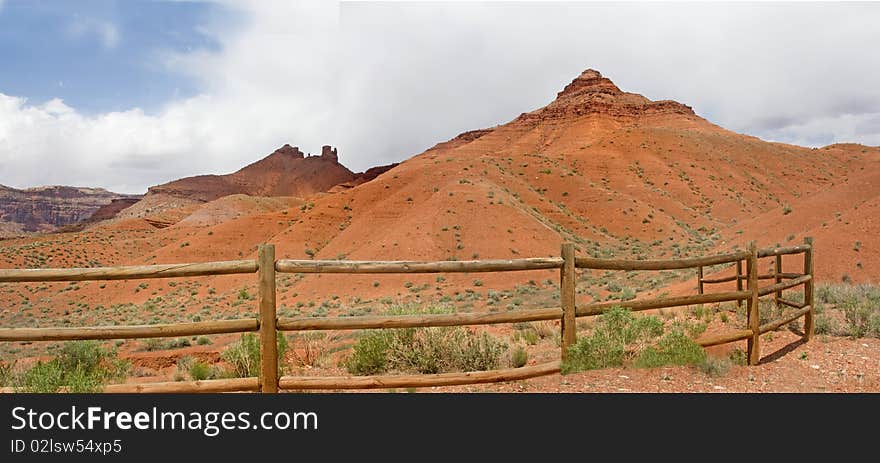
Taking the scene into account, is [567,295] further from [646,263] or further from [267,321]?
[267,321]

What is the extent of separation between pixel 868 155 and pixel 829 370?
277 ft

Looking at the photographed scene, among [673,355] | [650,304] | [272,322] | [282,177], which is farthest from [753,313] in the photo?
[282,177]

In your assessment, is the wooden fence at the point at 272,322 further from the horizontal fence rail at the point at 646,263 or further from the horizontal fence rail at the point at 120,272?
the horizontal fence rail at the point at 646,263

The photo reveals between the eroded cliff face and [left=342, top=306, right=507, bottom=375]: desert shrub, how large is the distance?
148507 mm

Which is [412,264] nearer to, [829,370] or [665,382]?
[665,382]

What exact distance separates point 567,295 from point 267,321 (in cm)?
300

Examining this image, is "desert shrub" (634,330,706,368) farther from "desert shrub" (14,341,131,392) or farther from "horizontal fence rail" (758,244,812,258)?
"desert shrub" (14,341,131,392)

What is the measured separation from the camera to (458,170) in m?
41.6

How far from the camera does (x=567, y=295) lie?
5.80 metres

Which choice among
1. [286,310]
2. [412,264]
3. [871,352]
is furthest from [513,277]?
[412,264]

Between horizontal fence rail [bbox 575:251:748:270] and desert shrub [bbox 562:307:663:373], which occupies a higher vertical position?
horizontal fence rail [bbox 575:251:748:270]

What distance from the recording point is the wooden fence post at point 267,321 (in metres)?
5.07

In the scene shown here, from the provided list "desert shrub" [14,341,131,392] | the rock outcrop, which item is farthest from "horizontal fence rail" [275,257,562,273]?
the rock outcrop

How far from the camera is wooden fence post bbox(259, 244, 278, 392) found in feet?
16.6
